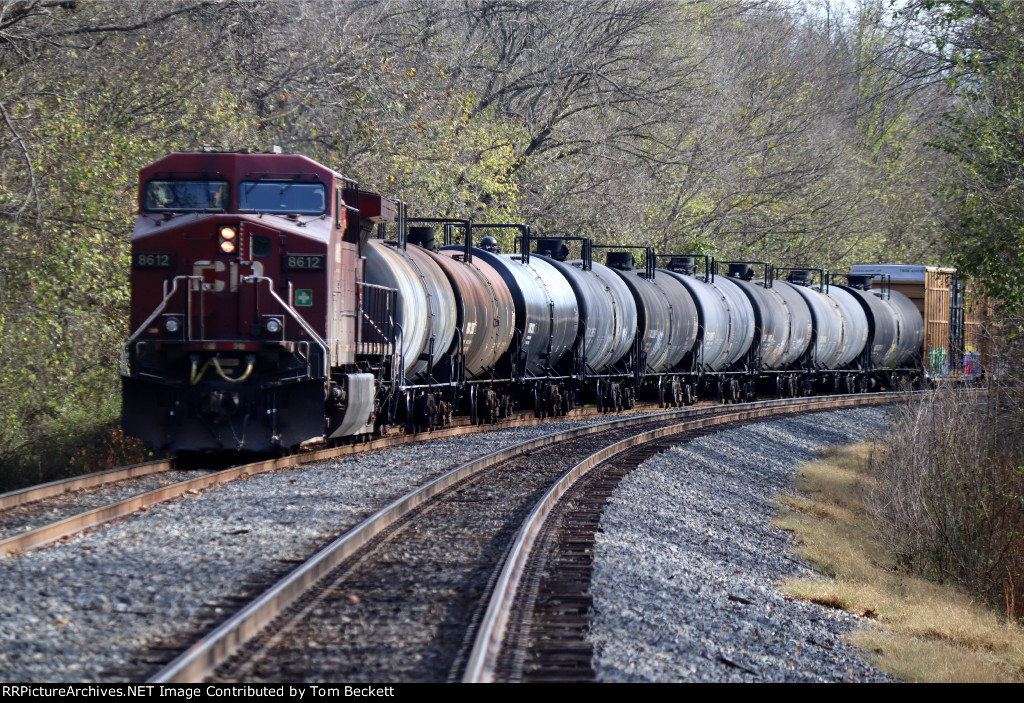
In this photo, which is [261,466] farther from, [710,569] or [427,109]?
[427,109]

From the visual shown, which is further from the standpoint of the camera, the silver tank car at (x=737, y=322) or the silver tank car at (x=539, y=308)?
the silver tank car at (x=737, y=322)

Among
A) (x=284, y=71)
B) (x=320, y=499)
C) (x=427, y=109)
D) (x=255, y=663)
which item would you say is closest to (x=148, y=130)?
(x=284, y=71)

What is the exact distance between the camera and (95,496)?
10.5 meters

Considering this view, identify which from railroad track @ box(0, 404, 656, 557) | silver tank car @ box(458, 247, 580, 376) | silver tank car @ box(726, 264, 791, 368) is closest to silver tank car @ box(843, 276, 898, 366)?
silver tank car @ box(726, 264, 791, 368)

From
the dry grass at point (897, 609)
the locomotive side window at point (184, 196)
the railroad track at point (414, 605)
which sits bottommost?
the dry grass at point (897, 609)

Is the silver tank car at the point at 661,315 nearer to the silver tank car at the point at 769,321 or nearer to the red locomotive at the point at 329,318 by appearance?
the red locomotive at the point at 329,318

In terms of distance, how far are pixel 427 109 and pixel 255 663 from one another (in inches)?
881

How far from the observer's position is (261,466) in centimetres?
1256

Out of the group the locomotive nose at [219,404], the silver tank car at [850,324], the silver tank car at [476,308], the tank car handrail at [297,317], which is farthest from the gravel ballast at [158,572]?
the silver tank car at [850,324]

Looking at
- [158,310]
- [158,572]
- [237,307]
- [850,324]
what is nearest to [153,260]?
[158,310]

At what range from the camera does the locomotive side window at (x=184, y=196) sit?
1288 cm

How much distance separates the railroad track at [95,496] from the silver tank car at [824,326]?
886 inches

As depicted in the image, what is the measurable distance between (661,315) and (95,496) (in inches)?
677

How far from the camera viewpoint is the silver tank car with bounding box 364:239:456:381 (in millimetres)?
15227
